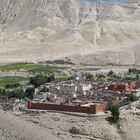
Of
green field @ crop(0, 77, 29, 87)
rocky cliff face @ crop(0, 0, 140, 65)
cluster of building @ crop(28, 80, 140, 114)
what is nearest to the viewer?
cluster of building @ crop(28, 80, 140, 114)

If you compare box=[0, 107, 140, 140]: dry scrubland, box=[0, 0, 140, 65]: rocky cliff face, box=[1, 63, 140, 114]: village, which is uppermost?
box=[0, 0, 140, 65]: rocky cliff face

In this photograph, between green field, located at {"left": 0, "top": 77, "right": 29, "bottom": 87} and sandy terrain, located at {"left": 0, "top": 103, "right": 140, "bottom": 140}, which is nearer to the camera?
sandy terrain, located at {"left": 0, "top": 103, "right": 140, "bottom": 140}

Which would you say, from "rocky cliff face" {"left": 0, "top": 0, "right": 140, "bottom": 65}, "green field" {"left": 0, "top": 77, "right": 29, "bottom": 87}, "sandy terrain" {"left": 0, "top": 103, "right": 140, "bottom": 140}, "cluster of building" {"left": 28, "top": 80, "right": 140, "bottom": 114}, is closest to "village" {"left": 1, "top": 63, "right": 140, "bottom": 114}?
"cluster of building" {"left": 28, "top": 80, "right": 140, "bottom": 114}

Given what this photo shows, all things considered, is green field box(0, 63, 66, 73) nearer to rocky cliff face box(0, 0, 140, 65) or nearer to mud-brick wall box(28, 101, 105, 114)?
rocky cliff face box(0, 0, 140, 65)

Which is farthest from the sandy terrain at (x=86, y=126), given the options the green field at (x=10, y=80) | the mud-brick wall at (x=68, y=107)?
the green field at (x=10, y=80)

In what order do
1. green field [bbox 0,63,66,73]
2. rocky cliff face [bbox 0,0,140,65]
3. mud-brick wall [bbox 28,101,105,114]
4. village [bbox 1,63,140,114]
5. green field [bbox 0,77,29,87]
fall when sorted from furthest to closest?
rocky cliff face [bbox 0,0,140,65] → green field [bbox 0,63,66,73] → green field [bbox 0,77,29,87] → village [bbox 1,63,140,114] → mud-brick wall [bbox 28,101,105,114]

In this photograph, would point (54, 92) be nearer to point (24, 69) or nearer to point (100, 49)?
point (24, 69)

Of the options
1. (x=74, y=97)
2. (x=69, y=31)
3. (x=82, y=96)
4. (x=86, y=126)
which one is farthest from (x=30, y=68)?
(x=86, y=126)

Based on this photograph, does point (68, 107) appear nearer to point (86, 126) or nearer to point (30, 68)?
point (86, 126)

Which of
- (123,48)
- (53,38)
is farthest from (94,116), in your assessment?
(53,38)
